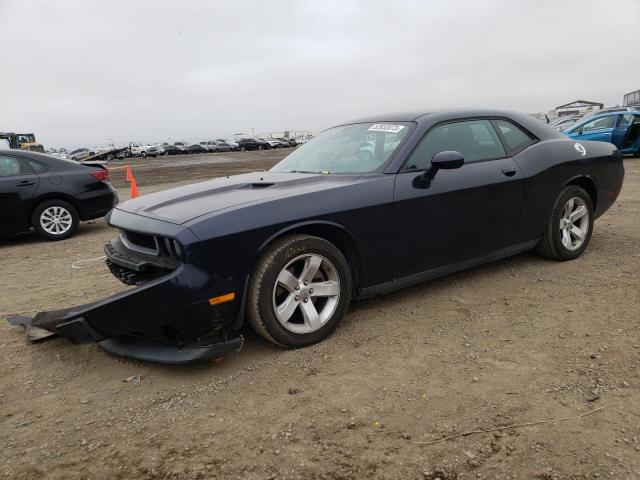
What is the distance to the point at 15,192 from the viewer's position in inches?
267

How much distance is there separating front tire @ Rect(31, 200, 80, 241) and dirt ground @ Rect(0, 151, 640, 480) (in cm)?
376

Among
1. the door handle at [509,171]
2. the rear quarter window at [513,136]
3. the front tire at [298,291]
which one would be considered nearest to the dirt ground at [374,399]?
the front tire at [298,291]

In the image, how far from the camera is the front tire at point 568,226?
14.5 feet

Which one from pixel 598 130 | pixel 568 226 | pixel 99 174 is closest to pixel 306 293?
pixel 568 226

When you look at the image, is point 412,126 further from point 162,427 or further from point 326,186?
point 162,427

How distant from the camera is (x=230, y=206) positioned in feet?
9.64

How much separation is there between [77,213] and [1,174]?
1080 millimetres

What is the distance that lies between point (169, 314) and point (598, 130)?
51.1 feet

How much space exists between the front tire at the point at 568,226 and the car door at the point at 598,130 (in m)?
11.3

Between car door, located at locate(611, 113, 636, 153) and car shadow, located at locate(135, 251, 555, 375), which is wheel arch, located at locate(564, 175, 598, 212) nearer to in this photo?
car shadow, located at locate(135, 251, 555, 375)

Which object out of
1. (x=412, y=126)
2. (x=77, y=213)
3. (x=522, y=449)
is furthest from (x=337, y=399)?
(x=77, y=213)

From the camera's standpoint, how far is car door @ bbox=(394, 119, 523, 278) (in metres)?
3.46

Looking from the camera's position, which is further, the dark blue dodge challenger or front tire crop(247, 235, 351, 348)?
front tire crop(247, 235, 351, 348)

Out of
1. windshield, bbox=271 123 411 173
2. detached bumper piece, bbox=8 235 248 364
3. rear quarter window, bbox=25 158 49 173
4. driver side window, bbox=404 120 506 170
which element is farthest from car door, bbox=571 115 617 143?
detached bumper piece, bbox=8 235 248 364
